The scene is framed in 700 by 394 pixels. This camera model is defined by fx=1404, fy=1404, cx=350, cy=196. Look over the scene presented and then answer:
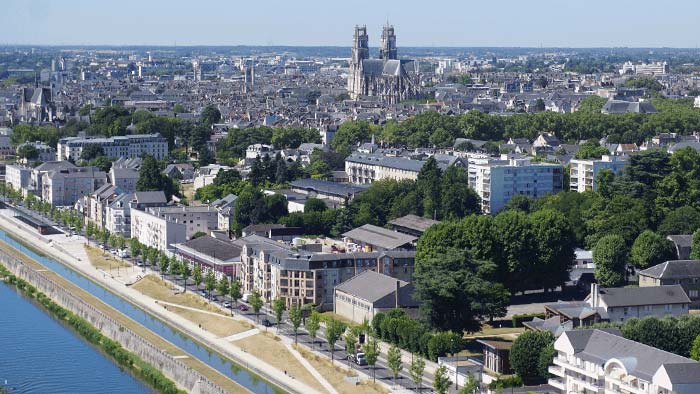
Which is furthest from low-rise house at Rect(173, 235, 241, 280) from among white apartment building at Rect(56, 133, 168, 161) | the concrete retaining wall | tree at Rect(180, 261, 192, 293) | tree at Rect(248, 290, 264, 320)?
white apartment building at Rect(56, 133, 168, 161)

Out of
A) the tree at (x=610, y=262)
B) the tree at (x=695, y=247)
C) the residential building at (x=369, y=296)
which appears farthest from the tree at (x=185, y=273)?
the tree at (x=695, y=247)

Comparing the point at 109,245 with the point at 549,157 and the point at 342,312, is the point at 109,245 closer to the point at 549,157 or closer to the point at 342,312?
the point at 342,312

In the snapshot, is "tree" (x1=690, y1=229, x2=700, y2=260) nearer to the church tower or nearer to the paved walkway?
the paved walkway

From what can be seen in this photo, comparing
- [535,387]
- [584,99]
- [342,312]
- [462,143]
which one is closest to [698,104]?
[584,99]

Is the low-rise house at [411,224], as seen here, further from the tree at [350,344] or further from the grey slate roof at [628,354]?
the grey slate roof at [628,354]

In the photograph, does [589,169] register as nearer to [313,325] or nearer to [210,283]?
[210,283]

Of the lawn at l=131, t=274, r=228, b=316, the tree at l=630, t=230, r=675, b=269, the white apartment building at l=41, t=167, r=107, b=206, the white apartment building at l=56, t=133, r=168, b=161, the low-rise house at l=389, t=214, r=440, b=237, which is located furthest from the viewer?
the white apartment building at l=56, t=133, r=168, b=161

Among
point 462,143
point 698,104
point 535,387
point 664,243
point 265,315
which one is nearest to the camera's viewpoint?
point 535,387
